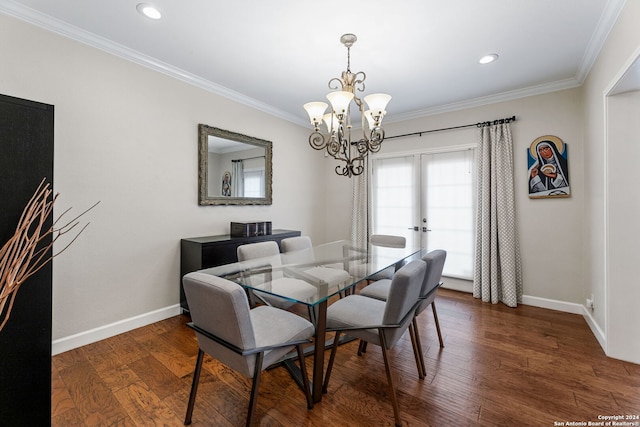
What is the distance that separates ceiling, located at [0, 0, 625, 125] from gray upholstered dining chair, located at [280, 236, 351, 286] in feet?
6.17

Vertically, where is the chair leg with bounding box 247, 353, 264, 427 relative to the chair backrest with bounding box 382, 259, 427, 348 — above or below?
below

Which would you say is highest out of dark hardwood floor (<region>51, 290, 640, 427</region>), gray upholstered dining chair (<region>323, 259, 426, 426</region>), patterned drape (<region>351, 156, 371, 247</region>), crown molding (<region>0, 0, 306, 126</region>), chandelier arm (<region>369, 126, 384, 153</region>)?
crown molding (<region>0, 0, 306, 126</region>)

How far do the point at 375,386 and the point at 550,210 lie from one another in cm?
300

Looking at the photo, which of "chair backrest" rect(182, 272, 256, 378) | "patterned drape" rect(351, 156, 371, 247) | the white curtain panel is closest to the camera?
"chair backrest" rect(182, 272, 256, 378)

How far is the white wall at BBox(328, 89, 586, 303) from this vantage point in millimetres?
3158

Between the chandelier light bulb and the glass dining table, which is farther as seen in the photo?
the chandelier light bulb

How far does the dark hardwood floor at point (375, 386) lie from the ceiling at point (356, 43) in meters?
2.64

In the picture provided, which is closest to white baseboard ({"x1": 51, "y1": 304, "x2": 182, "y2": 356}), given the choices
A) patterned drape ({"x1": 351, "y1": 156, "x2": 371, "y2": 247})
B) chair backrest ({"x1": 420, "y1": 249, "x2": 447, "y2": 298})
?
chair backrest ({"x1": 420, "y1": 249, "x2": 447, "y2": 298})

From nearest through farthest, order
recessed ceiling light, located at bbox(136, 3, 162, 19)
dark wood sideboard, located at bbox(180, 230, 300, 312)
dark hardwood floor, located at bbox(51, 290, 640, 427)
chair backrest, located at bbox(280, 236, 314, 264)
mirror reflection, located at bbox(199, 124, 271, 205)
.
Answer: dark hardwood floor, located at bbox(51, 290, 640, 427) → recessed ceiling light, located at bbox(136, 3, 162, 19) → chair backrest, located at bbox(280, 236, 314, 264) → dark wood sideboard, located at bbox(180, 230, 300, 312) → mirror reflection, located at bbox(199, 124, 271, 205)

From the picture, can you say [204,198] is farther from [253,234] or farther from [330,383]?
[330,383]

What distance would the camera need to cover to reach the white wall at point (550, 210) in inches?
124

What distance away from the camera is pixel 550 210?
3.30 metres

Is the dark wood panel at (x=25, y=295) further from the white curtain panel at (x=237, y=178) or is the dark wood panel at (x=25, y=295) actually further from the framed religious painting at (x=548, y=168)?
the framed religious painting at (x=548, y=168)

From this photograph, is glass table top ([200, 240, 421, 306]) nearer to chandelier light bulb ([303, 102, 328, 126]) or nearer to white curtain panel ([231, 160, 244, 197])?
chandelier light bulb ([303, 102, 328, 126])
